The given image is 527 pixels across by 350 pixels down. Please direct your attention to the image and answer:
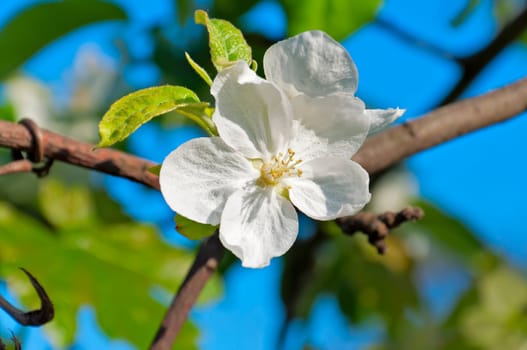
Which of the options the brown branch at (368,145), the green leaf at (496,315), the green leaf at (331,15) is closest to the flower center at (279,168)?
the brown branch at (368,145)

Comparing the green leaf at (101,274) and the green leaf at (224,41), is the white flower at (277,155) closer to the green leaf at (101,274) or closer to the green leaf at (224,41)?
the green leaf at (224,41)

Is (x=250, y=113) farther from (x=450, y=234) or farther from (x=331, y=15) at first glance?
(x=450, y=234)

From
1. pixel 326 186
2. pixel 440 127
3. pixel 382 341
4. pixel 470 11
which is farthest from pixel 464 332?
pixel 326 186

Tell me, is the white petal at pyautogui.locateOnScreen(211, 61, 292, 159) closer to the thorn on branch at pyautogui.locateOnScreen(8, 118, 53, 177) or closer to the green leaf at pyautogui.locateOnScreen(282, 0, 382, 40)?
the thorn on branch at pyautogui.locateOnScreen(8, 118, 53, 177)

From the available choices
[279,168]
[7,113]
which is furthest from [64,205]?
[279,168]

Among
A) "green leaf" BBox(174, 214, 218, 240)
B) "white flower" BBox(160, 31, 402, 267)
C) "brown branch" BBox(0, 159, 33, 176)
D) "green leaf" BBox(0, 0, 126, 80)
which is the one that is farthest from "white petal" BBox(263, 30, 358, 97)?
"green leaf" BBox(0, 0, 126, 80)

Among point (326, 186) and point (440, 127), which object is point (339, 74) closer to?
point (326, 186)
